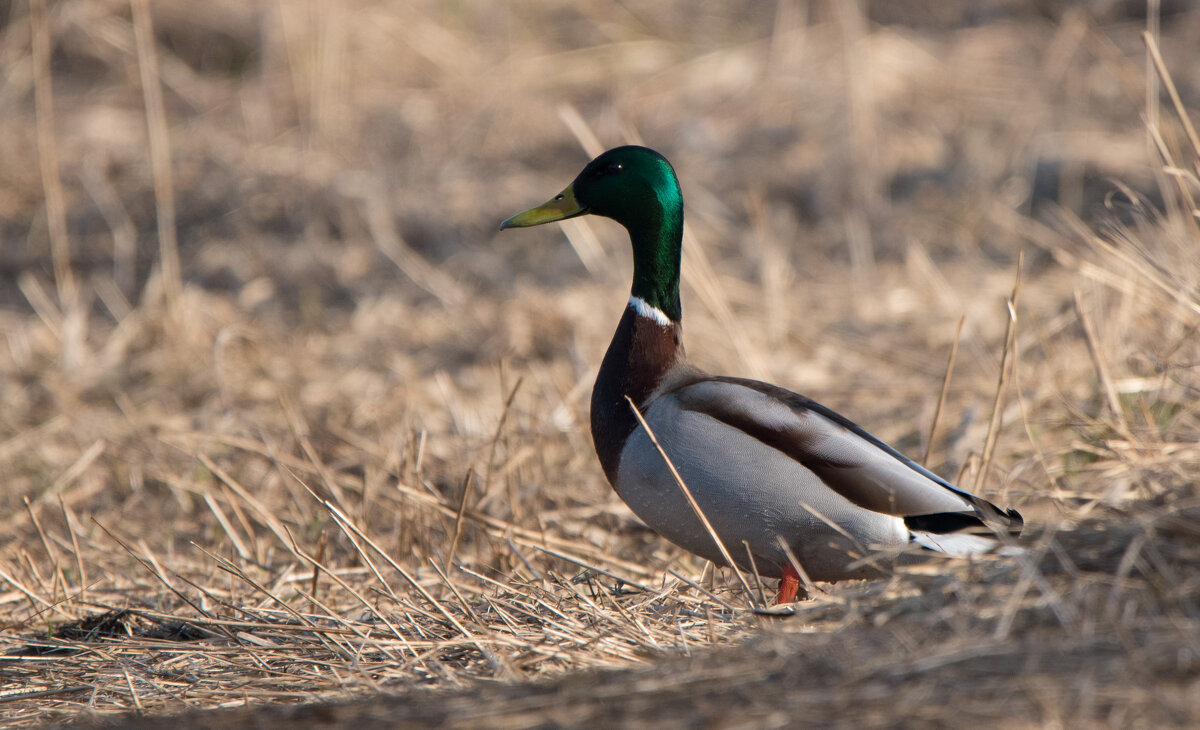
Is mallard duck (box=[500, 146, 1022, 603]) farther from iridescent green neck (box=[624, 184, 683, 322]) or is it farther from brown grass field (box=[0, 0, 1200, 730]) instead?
iridescent green neck (box=[624, 184, 683, 322])

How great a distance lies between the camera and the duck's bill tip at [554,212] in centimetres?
356

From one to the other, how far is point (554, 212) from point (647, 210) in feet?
0.97

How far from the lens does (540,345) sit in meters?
5.73

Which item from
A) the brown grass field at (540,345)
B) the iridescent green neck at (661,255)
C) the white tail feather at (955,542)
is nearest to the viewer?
the brown grass field at (540,345)

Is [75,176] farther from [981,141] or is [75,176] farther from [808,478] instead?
[808,478]

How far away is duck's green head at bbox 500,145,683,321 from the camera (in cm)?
346

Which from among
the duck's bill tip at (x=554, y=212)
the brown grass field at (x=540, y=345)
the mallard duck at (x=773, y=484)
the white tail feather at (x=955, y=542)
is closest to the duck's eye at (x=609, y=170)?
the duck's bill tip at (x=554, y=212)

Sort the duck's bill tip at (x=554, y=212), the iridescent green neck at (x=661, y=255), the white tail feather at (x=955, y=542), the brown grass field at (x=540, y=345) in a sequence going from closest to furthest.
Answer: the brown grass field at (x=540, y=345) → the white tail feather at (x=955, y=542) → the iridescent green neck at (x=661, y=255) → the duck's bill tip at (x=554, y=212)

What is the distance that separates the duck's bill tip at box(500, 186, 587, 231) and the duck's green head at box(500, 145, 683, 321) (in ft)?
0.05

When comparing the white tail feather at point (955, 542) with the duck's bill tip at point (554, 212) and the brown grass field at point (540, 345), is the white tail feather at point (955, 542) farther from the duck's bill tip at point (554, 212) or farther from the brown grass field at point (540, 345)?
the duck's bill tip at point (554, 212)

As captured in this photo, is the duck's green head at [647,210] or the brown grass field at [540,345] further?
the duck's green head at [647,210]

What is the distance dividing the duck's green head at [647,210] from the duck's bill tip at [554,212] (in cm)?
2

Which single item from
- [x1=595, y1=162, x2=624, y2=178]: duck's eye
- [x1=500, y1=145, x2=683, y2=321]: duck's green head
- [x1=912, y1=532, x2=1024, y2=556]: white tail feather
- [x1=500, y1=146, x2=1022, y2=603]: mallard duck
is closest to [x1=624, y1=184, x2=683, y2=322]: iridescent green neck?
[x1=500, y1=145, x2=683, y2=321]: duck's green head

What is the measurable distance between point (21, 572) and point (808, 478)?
2386mm
